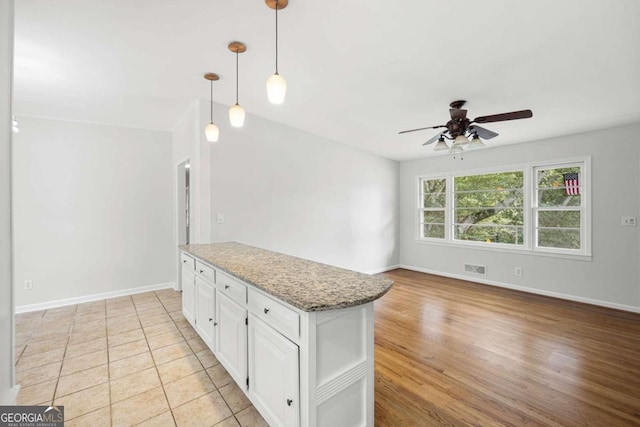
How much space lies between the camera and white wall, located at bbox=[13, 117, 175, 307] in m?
3.65

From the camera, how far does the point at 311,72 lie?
9.00ft

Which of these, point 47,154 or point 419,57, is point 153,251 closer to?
point 47,154

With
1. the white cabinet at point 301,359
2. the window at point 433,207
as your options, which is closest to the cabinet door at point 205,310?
the white cabinet at point 301,359

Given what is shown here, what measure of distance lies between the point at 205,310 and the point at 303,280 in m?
1.31

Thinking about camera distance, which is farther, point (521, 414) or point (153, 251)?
point (153, 251)

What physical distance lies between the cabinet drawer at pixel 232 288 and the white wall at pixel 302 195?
1556mm

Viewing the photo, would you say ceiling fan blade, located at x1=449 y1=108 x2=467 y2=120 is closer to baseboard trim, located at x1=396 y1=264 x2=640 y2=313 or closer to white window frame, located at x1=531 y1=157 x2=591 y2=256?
white window frame, located at x1=531 y1=157 x2=591 y2=256

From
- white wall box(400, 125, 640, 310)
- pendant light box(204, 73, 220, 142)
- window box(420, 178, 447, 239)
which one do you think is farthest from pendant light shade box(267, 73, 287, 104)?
window box(420, 178, 447, 239)

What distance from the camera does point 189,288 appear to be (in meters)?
2.93

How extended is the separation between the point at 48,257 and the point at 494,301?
6.27 m

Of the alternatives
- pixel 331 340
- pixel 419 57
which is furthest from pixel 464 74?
pixel 331 340

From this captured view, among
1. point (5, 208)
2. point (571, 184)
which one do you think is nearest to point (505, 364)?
point (571, 184)

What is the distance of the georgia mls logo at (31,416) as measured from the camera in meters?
1.16

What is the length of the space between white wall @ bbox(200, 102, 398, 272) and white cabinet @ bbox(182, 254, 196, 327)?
26.3 inches
